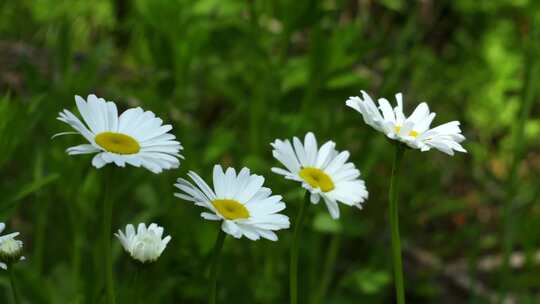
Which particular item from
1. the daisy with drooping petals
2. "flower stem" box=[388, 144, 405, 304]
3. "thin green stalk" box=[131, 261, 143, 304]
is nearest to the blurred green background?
"thin green stalk" box=[131, 261, 143, 304]

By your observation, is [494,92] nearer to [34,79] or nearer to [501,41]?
[501,41]

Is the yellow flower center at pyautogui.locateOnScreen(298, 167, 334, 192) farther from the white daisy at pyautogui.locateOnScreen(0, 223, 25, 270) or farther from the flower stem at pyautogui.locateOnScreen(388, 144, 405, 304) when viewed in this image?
the white daisy at pyautogui.locateOnScreen(0, 223, 25, 270)

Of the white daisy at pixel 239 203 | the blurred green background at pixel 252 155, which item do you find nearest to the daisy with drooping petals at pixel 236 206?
the white daisy at pixel 239 203

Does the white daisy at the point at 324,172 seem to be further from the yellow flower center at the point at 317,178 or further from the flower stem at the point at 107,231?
the flower stem at the point at 107,231

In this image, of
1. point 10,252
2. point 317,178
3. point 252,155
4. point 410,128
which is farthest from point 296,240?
point 252,155

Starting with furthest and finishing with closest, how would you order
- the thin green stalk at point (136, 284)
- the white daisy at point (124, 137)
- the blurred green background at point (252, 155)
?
1. the blurred green background at point (252, 155)
2. the thin green stalk at point (136, 284)
3. the white daisy at point (124, 137)

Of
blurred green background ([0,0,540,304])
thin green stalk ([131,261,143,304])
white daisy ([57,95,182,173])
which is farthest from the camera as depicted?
blurred green background ([0,0,540,304])
